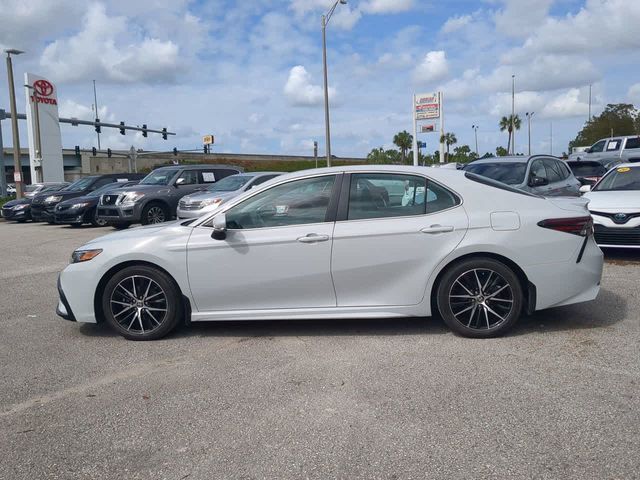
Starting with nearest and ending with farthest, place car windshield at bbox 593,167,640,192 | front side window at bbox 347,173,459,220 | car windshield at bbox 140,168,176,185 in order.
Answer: front side window at bbox 347,173,459,220 < car windshield at bbox 593,167,640,192 < car windshield at bbox 140,168,176,185

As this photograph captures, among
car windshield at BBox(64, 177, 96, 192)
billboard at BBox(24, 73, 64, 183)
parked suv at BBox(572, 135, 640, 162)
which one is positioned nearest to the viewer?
car windshield at BBox(64, 177, 96, 192)

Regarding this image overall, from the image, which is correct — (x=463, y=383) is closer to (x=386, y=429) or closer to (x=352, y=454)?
(x=386, y=429)

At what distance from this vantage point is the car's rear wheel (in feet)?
49.7

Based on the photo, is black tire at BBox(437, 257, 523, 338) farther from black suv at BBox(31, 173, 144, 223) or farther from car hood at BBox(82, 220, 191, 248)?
black suv at BBox(31, 173, 144, 223)

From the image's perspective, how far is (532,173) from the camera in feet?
35.7

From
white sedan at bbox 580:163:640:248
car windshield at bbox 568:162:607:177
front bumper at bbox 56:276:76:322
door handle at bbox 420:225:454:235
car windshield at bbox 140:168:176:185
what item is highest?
car windshield at bbox 140:168:176:185

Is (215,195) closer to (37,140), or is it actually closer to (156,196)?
(156,196)

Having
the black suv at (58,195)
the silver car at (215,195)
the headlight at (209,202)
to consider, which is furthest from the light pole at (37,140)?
the headlight at (209,202)

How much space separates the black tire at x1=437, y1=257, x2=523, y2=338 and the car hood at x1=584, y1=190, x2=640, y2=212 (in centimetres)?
421

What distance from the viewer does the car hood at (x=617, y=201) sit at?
8.31m

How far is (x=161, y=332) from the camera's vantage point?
5.30 m

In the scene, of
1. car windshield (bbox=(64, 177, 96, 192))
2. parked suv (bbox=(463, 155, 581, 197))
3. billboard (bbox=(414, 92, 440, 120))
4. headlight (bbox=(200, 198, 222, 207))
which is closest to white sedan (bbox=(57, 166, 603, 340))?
parked suv (bbox=(463, 155, 581, 197))

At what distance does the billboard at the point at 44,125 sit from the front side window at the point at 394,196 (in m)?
35.8

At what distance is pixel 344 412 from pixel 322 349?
4.16 ft
